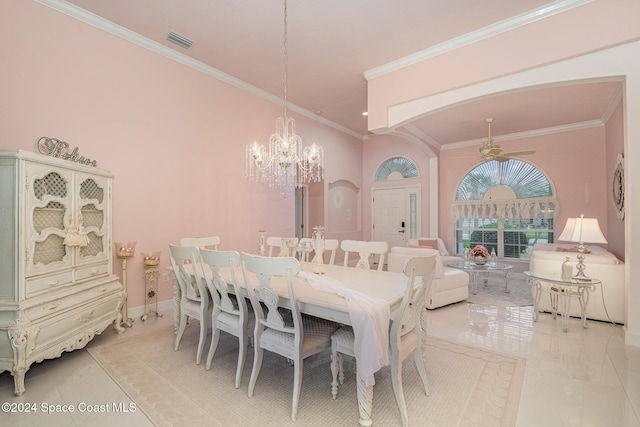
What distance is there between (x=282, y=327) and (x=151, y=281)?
249 cm

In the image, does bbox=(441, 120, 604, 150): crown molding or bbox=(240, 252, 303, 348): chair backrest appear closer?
bbox=(240, 252, 303, 348): chair backrest

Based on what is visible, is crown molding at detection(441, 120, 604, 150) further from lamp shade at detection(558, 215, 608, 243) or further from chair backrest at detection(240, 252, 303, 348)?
chair backrest at detection(240, 252, 303, 348)

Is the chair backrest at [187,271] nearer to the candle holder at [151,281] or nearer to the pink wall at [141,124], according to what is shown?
the candle holder at [151,281]

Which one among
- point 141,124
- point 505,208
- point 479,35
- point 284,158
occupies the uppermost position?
point 479,35

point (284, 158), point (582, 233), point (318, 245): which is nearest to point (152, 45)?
point (284, 158)

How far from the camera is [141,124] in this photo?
3598mm

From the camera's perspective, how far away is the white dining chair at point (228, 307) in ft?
7.04

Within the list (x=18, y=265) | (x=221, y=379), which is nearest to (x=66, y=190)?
(x=18, y=265)

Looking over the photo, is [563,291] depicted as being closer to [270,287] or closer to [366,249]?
[366,249]

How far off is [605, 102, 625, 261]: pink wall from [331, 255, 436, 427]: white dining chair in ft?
14.3

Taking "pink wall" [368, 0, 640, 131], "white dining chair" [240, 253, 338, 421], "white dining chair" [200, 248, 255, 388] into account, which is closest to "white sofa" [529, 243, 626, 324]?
"pink wall" [368, 0, 640, 131]

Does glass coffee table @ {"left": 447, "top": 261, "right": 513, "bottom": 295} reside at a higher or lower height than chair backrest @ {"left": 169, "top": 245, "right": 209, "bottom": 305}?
lower

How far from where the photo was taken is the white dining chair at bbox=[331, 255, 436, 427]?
175cm

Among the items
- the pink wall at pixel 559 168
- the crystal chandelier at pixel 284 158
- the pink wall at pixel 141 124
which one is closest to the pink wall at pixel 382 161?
the pink wall at pixel 559 168
